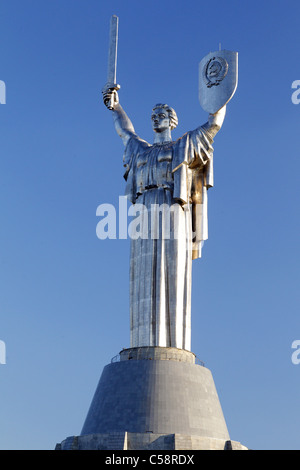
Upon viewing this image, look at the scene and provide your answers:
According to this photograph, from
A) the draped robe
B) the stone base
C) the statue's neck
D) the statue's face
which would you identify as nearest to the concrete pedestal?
the stone base

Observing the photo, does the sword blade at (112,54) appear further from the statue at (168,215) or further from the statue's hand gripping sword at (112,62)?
the statue at (168,215)

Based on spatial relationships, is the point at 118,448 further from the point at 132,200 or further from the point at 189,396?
the point at 132,200

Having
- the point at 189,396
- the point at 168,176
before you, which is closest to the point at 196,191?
the point at 168,176

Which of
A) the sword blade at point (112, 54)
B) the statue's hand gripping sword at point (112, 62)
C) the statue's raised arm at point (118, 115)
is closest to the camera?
the statue's raised arm at point (118, 115)

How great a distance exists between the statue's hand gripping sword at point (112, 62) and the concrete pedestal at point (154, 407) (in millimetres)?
7567

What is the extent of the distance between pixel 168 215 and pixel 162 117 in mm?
2917

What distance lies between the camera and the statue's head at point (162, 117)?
63.0 feet

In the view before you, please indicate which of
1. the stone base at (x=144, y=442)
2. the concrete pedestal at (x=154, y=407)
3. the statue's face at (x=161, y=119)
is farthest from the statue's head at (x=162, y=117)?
the stone base at (x=144, y=442)

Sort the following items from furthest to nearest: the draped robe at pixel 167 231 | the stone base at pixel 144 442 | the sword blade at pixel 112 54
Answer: the sword blade at pixel 112 54 < the draped robe at pixel 167 231 < the stone base at pixel 144 442

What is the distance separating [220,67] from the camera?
18750 mm

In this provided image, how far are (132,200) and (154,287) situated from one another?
8.36ft

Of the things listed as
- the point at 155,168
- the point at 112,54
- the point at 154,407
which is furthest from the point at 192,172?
the point at 154,407

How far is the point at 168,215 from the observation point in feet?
58.9

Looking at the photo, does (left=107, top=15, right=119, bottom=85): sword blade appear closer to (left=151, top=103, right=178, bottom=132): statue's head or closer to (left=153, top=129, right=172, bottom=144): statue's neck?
(left=151, top=103, right=178, bottom=132): statue's head
